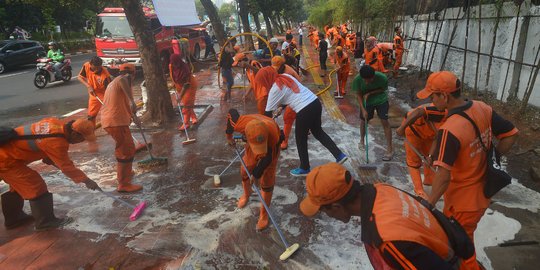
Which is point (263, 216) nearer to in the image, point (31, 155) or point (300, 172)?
point (300, 172)

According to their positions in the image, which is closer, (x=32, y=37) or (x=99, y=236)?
(x=99, y=236)

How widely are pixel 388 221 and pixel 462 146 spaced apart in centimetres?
113

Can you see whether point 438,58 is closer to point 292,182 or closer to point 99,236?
point 292,182

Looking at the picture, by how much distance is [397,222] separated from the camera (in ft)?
5.00

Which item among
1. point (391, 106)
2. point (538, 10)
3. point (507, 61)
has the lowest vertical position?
point (391, 106)

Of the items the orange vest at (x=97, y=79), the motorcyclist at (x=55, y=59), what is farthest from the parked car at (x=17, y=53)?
the orange vest at (x=97, y=79)

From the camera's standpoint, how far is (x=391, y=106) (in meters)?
8.36

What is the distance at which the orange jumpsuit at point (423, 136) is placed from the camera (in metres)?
3.33

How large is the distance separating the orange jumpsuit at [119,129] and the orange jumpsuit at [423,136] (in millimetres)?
3613

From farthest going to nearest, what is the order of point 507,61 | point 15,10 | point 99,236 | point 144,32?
point 15,10 → point 144,32 → point 507,61 → point 99,236

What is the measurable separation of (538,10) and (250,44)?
13.4 metres

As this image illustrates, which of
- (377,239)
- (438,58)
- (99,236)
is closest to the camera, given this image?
(377,239)

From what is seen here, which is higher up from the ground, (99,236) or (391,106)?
(99,236)

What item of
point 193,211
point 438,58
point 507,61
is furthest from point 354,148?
point 438,58
